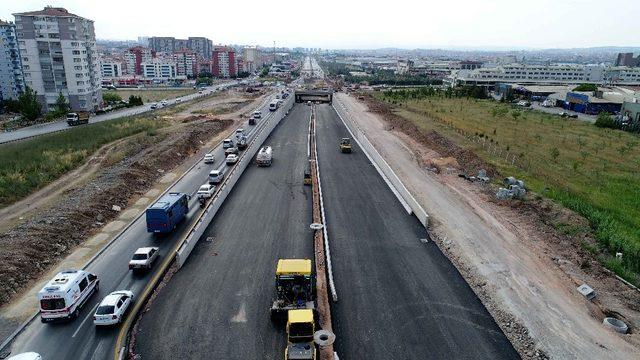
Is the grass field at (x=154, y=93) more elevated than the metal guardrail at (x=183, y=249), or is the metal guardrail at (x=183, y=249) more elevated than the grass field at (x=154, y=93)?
the metal guardrail at (x=183, y=249)

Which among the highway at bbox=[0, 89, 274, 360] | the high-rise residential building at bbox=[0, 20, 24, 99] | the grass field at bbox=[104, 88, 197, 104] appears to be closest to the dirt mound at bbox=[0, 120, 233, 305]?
the highway at bbox=[0, 89, 274, 360]

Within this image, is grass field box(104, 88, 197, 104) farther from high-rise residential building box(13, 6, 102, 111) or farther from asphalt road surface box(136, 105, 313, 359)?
asphalt road surface box(136, 105, 313, 359)

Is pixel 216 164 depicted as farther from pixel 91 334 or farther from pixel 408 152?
pixel 91 334

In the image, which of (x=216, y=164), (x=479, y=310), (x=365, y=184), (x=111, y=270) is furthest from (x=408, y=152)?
(x=111, y=270)

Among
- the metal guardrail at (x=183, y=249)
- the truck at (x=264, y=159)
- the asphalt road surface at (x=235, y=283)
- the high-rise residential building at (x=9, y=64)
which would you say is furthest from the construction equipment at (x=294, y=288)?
the high-rise residential building at (x=9, y=64)

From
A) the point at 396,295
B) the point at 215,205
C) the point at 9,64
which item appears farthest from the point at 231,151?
the point at 9,64

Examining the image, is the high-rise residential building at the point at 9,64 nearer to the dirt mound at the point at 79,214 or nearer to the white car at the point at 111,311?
the dirt mound at the point at 79,214

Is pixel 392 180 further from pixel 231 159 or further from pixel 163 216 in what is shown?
pixel 163 216
